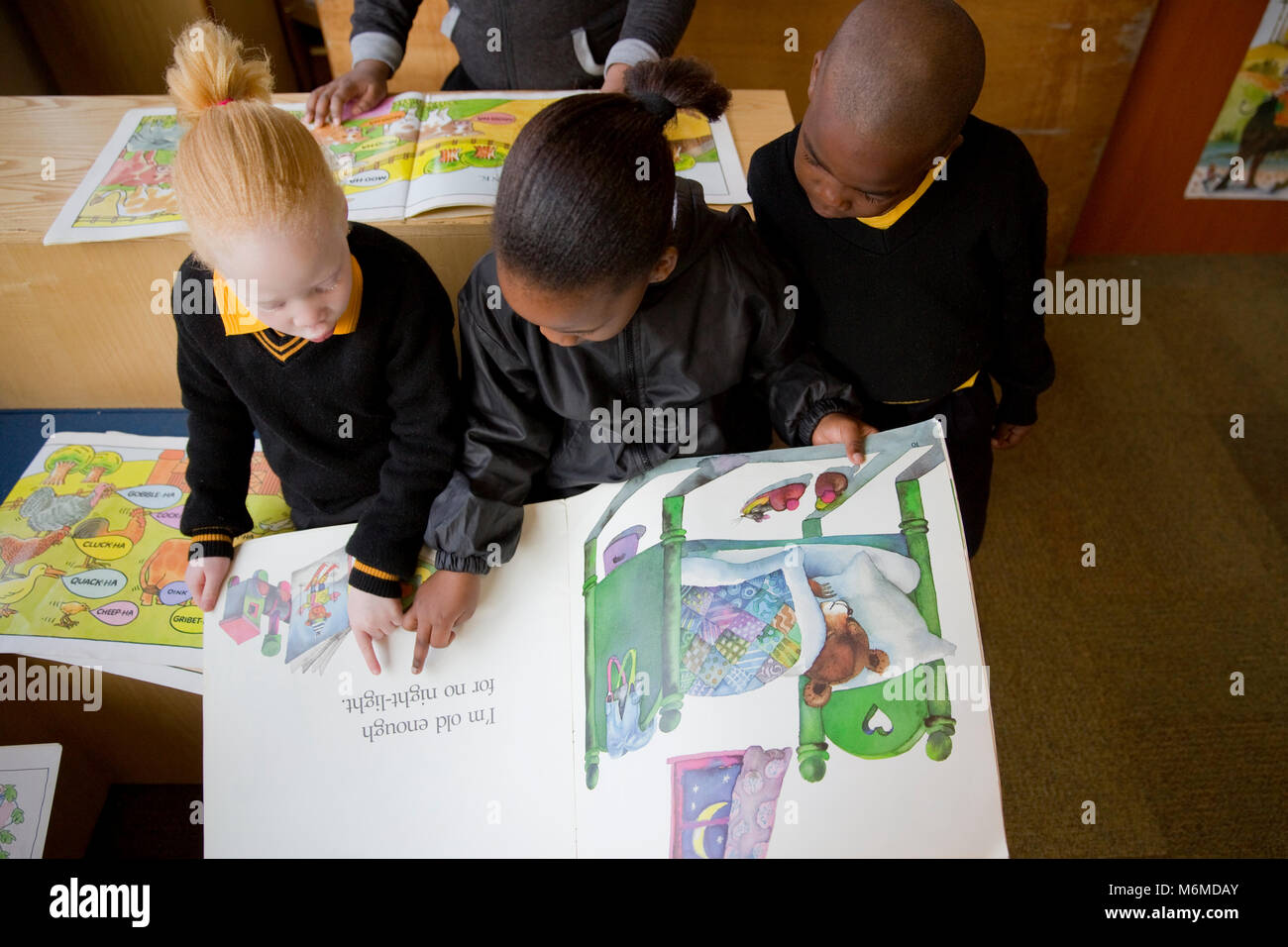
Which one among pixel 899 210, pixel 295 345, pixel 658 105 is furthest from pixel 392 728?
pixel 899 210

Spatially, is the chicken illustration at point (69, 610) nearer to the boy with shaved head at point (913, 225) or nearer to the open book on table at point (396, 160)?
the open book on table at point (396, 160)

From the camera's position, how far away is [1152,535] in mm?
1586

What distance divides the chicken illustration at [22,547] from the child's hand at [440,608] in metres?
0.52

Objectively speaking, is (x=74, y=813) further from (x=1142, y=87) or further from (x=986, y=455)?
(x=1142, y=87)

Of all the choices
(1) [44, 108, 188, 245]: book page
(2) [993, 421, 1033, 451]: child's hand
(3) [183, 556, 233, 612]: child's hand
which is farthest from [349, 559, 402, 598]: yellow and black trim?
(2) [993, 421, 1033, 451]: child's hand

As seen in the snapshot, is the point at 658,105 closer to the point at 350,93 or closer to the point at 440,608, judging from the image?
the point at 440,608

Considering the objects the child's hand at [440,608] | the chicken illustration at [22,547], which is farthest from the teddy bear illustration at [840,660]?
the chicken illustration at [22,547]

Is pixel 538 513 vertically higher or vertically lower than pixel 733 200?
lower

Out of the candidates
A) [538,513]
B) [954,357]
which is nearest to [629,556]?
[538,513]

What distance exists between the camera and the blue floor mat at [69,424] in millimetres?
1181

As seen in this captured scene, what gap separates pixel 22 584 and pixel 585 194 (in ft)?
2.74

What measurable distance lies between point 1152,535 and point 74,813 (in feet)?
5.91

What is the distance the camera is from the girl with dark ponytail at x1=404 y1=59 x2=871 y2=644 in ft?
2.10

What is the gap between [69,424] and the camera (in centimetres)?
122
